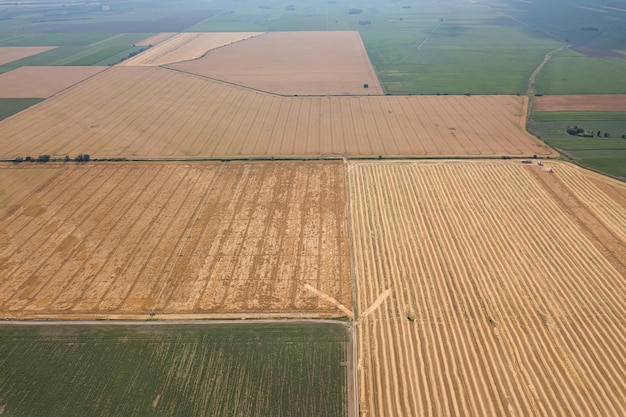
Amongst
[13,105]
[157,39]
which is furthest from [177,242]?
[157,39]

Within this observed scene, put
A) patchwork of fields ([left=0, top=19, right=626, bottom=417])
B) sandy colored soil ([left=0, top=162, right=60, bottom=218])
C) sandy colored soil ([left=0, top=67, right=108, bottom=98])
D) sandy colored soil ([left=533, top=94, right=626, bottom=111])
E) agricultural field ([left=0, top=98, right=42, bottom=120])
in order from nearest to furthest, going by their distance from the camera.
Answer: patchwork of fields ([left=0, top=19, right=626, bottom=417]), sandy colored soil ([left=0, top=162, right=60, bottom=218]), agricultural field ([left=0, top=98, right=42, bottom=120]), sandy colored soil ([left=533, top=94, right=626, bottom=111]), sandy colored soil ([left=0, top=67, right=108, bottom=98])

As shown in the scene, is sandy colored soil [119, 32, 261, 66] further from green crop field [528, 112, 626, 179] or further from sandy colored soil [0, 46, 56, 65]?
green crop field [528, 112, 626, 179]

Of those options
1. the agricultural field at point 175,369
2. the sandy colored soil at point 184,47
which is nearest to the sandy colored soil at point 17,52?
the sandy colored soil at point 184,47

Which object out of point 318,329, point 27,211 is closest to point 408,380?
point 318,329

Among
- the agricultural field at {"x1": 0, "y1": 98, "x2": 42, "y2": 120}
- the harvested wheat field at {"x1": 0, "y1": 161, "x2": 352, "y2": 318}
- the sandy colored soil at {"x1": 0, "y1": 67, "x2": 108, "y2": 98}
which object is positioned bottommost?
the harvested wheat field at {"x1": 0, "y1": 161, "x2": 352, "y2": 318}

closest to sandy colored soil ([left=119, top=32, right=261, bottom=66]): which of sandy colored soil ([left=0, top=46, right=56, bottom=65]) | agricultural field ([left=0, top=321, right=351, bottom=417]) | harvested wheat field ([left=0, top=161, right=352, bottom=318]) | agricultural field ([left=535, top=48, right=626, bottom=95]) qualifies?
sandy colored soil ([left=0, top=46, right=56, bottom=65])
